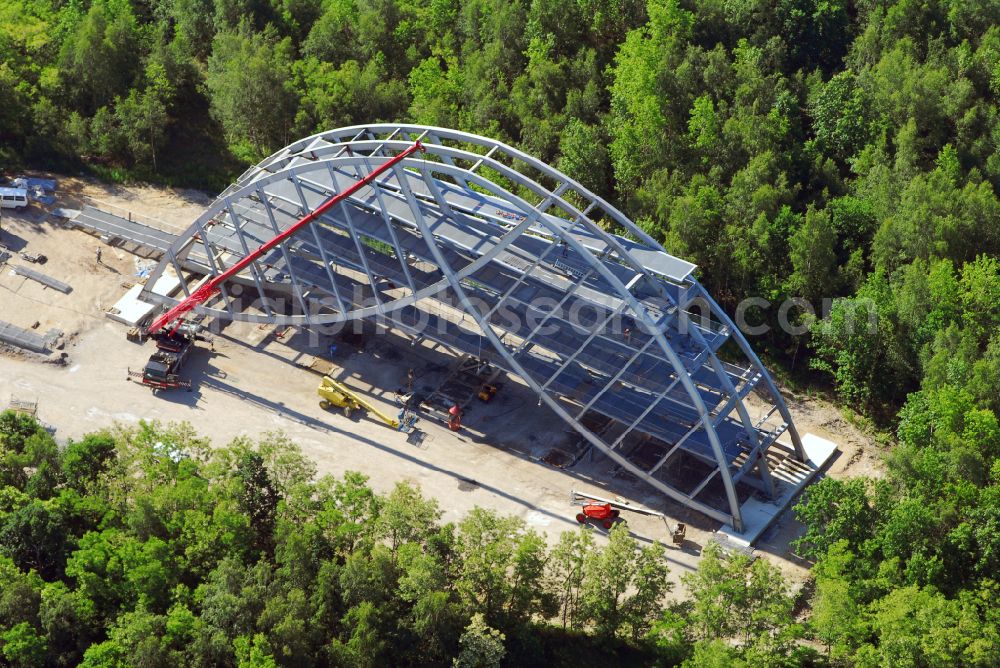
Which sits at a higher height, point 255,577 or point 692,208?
point 692,208

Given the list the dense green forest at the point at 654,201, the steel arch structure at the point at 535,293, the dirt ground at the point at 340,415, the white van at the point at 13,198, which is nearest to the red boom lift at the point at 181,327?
the dirt ground at the point at 340,415

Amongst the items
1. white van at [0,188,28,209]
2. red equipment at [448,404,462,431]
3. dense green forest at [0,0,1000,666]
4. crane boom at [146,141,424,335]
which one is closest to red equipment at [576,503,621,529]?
dense green forest at [0,0,1000,666]

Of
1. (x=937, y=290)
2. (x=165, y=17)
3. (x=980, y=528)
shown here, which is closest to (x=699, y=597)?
(x=980, y=528)

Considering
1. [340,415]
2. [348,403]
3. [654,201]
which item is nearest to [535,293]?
[348,403]

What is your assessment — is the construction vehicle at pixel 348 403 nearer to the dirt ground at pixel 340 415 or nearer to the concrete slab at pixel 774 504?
the dirt ground at pixel 340 415

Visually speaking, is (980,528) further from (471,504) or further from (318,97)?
(318,97)
